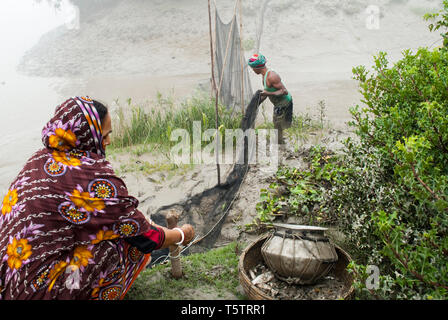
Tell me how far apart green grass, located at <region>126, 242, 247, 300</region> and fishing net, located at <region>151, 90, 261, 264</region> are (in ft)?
0.78

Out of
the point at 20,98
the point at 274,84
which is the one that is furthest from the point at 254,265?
the point at 20,98

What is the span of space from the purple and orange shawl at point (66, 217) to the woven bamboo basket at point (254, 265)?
2.48 feet

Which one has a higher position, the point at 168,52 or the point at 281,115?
the point at 168,52

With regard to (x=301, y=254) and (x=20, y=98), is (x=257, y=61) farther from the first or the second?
(x=20, y=98)

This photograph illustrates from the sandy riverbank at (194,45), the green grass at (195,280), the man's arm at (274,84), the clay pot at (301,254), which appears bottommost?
A: the green grass at (195,280)

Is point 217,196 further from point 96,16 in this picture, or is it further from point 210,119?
point 96,16

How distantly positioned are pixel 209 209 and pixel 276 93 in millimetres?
1920

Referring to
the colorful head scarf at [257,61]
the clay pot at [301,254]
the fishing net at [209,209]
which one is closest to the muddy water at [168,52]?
the colorful head scarf at [257,61]

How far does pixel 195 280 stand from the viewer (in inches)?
102

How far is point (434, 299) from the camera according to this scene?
1525 mm

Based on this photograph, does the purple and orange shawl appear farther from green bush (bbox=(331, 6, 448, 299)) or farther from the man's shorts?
the man's shorts

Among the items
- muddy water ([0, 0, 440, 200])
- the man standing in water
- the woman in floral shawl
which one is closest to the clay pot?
the woman in floral shawl

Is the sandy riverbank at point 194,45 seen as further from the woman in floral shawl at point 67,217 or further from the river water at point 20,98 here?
the woman in floral shawl at point 67,217

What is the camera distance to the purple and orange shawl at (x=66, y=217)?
169 cm
